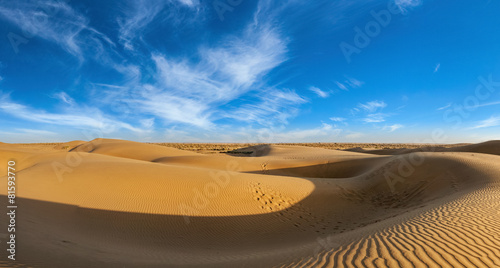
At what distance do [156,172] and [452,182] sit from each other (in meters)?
15.3

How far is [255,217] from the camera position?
30.8ft

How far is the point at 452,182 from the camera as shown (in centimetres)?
1162

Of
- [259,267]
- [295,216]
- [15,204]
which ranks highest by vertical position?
[15,204]

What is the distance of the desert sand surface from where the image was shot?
4.32 metres

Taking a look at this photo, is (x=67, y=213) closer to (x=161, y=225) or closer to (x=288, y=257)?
(x=161, y=225)

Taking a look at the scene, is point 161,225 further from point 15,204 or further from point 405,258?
point 405,258

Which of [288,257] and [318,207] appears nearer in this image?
[288,257]

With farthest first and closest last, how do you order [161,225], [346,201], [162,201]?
1. [346,201]
2. [162,201]
3. [161,225]

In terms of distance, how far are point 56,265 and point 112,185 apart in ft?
23.2

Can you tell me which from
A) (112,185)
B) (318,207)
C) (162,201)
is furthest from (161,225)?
(318,207)

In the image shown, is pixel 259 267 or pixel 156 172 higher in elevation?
pixel 156 172

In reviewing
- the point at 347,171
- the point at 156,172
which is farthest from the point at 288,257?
the point at 347,171

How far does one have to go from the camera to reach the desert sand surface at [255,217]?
14.2 ft

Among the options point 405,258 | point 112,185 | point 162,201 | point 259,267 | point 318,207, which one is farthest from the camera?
point 318,207
